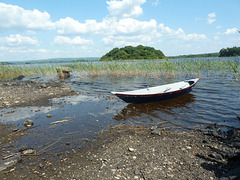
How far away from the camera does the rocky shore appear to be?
3.60 metres

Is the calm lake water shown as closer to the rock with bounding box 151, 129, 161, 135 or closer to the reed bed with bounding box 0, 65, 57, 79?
the rock with bounding box 151, 129, 161, 135

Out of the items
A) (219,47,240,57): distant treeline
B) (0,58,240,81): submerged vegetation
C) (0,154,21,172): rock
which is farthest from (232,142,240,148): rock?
(219,47,240,57): distant treeline

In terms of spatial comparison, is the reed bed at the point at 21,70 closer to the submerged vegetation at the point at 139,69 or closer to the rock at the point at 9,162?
the submerged vegetation at the point at 139,69

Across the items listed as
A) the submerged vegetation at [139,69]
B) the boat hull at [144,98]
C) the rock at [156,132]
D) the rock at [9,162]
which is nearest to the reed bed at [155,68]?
the submerged vegetation at [139,69]

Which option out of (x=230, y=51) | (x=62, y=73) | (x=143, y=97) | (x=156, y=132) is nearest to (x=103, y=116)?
(x=143, y=97)

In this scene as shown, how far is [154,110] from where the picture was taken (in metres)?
8.74

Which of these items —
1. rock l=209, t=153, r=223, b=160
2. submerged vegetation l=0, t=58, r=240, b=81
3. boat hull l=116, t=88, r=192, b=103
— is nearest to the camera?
rock l=209, t=153, r=223, b=160

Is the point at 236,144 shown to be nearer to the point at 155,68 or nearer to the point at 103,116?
the point at 103,116

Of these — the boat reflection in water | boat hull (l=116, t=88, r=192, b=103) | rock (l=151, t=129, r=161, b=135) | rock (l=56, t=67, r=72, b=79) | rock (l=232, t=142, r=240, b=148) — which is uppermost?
rock (l=56, t=67, r=72, b=79)

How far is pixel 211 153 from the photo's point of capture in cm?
422

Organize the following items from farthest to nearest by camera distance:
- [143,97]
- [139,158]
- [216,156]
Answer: [143,97] < [139,158] < [216,156]

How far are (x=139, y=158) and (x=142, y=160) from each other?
0.40 feet

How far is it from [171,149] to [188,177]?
1.20 m

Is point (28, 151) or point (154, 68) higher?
point (154, 68)
